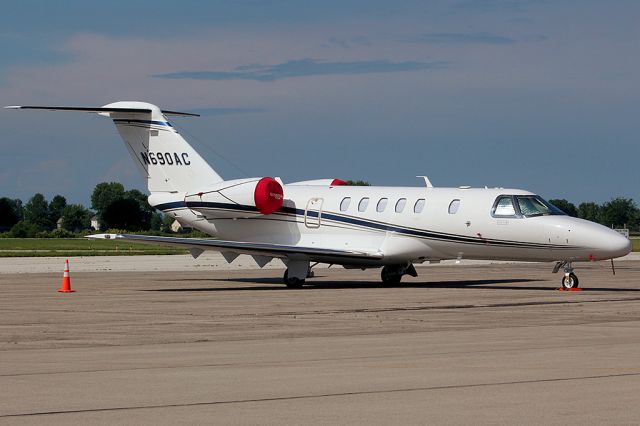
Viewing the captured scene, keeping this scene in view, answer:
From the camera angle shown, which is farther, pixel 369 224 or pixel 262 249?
pixel 369 224

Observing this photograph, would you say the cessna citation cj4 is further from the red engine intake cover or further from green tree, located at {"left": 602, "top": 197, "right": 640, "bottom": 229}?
green tree, located at {"left": 602, "top": 197, "right": 640, "bottom": 229}

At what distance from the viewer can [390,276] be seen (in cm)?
3194

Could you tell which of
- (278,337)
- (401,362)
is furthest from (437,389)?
(278,337)

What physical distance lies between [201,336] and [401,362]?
4515 mm

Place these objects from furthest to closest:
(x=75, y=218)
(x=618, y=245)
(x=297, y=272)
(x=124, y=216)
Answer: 1. (x=75, y=218)
2. (x=124, y=216)
3. (x=297, y=272)
4. (x=618, y=245)

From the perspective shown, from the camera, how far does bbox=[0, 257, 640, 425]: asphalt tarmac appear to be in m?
9.63

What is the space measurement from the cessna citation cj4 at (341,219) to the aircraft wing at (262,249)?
3 centimetres

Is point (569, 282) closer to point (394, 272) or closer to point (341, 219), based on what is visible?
point (394, 272)

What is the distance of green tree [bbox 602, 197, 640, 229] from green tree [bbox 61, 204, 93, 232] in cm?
8434

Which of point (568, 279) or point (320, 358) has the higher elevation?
point (568, 279)

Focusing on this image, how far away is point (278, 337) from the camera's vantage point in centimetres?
1639

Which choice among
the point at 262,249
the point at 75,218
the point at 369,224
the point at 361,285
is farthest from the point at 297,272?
the point at 75,218

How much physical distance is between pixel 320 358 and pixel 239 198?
19.1 m

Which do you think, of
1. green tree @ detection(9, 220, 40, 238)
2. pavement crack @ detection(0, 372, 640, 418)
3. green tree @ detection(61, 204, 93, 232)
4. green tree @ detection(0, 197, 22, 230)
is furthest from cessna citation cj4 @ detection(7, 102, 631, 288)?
green tree @ detection(61, 204, 93, 232)
